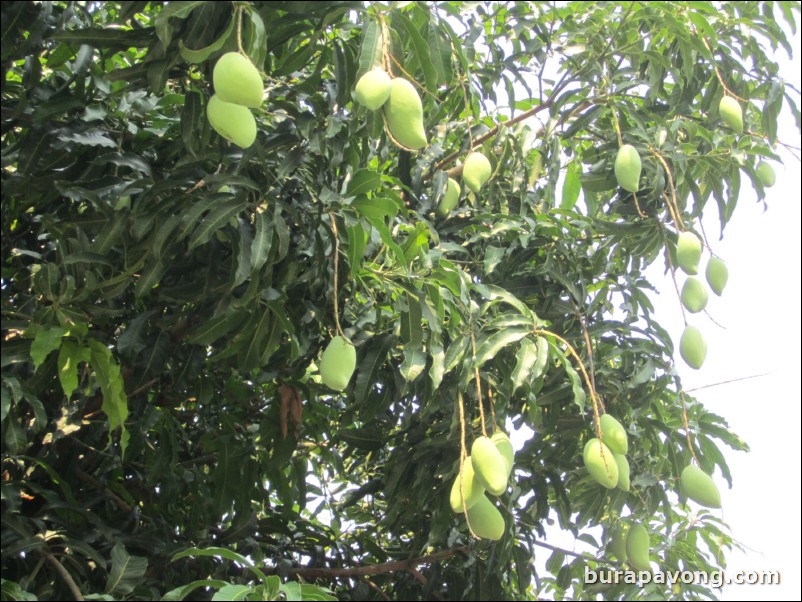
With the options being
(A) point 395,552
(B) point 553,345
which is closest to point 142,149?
(B) point 553,345

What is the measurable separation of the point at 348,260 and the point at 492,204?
938mm

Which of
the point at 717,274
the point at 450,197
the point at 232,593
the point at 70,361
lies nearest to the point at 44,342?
the point at 70,361

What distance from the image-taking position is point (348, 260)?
6.49 ft

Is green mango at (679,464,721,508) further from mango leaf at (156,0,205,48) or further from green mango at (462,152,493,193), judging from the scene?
mango leaf at (156,0,205,48)

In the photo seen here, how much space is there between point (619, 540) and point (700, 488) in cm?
52

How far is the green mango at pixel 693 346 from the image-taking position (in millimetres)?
2312

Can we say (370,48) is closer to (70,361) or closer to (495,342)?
(495,342)

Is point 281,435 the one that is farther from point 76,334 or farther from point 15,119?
point 15,119

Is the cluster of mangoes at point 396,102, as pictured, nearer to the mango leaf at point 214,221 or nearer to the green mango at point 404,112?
the green mango at point 404,112

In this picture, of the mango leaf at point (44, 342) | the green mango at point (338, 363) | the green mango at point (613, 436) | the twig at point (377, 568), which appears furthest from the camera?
the twig at point (377, 568)

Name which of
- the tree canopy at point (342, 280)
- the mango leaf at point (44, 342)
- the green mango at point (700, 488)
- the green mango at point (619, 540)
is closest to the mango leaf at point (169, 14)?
the tree canopy at point (342, 280)

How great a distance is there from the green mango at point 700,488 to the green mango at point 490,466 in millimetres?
711

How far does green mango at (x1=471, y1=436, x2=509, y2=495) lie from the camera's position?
1835 mm

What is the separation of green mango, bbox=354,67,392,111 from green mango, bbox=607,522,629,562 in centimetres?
166
